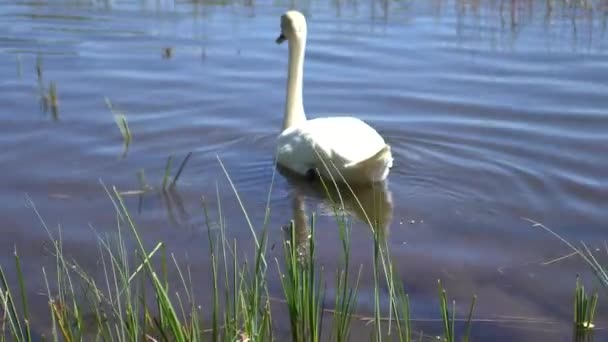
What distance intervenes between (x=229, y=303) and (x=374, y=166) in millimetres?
2634

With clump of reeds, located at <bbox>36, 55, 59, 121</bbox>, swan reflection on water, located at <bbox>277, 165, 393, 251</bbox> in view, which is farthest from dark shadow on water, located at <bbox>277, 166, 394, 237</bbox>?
clump of reeds, located at <bbox>36, 55, 59, 121</bbox>

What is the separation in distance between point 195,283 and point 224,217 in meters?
0.87

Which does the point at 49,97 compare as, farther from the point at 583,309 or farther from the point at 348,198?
the point at 583,309

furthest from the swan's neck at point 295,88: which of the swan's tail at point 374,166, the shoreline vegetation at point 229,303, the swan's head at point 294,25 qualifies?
the shoreline vegetation at point 229,303

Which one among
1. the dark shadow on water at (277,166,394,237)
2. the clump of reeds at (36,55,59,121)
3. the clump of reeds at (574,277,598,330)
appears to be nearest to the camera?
the clump of reeds at (574,277,598,330)

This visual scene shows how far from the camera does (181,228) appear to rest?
5.49 meters

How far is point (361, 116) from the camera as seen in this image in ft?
26.3

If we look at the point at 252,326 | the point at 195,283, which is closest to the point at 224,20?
the point at 195,283

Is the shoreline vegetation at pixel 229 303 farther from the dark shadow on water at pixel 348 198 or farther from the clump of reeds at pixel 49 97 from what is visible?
the clump of reeds at pixel 49 97

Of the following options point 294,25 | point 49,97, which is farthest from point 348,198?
point 49,97

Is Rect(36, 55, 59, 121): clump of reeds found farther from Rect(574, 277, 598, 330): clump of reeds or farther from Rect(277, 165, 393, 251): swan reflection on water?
Rect(574, 277, 598, 330): clump of reeds

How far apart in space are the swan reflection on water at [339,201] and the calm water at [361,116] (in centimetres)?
3

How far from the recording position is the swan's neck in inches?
278

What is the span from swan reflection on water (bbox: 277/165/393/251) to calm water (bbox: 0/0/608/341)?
0.03m
